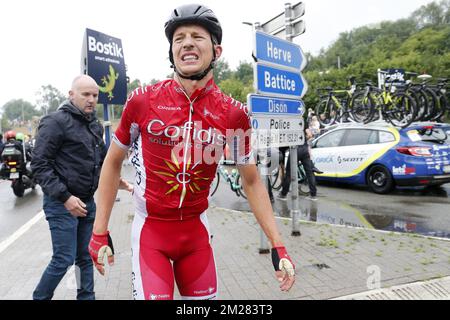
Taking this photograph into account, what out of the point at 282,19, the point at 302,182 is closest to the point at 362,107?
the point at 302,182

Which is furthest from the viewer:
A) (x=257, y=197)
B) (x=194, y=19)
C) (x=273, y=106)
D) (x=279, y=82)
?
(x=279, y=82)

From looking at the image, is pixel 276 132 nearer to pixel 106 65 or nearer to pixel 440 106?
pixel 106 65

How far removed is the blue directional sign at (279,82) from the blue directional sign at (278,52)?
0.36ft

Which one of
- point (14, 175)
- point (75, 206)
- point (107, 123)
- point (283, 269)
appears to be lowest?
point (283, 269)

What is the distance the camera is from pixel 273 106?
5457 millimetres

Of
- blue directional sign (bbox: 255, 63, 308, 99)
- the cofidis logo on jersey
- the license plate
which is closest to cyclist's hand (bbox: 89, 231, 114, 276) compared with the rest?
blue directional sign (bbox: 255, 63, 308, 99)

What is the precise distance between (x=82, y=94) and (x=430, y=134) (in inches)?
332

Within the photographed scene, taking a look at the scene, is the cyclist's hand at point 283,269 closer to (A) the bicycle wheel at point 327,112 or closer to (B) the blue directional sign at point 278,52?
(B) the blue directional sign at point 278,52

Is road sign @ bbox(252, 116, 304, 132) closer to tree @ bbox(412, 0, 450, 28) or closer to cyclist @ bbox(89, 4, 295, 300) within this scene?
cyclist @ bbox(89, 4, 295, 300)

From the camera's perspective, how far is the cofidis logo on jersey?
7453 mm
